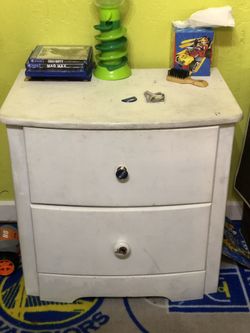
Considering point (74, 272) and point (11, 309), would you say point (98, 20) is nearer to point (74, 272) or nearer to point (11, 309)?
point (74, 272)

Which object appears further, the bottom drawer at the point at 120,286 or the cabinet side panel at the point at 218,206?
the bottom drawer at the point at 120,286

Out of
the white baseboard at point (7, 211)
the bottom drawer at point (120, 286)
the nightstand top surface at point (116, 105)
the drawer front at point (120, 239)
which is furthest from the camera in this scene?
the white baseboard at point (7, 211)

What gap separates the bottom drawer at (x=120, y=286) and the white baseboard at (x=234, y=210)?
39cm

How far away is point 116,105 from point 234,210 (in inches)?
28.5

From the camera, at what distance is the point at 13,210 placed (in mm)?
1749

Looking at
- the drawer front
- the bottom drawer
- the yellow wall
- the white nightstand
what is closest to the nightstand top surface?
the white nightstand

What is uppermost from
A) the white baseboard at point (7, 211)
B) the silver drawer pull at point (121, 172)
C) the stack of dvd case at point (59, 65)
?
the stack of dvd case at point (59, 65)

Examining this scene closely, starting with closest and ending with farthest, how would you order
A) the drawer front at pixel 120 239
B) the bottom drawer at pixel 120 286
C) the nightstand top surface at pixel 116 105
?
the nightstand top surface at pixel 116 105
the drawer front at pixel 120 239
the bottom drawer at pixel 120 286

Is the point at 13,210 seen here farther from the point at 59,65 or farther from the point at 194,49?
the point at 194,49

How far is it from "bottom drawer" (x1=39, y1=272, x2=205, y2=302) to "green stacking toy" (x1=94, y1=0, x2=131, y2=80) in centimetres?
57

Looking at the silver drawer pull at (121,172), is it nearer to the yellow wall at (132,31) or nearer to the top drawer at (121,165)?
the top drawer at (121,165)

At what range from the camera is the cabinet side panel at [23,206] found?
122cm

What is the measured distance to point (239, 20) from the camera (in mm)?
1450

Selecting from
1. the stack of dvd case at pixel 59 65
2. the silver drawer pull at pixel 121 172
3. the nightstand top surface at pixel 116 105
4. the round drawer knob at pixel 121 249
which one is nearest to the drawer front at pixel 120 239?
the round drawer knob at pixel 121 249
